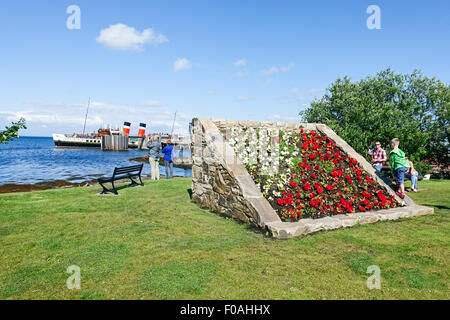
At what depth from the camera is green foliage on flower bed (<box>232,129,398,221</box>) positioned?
23.4 feet

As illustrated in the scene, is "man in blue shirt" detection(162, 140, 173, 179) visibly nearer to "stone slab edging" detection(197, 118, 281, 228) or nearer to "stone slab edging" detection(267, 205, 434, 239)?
"stone slab edging" detection(197, 118, 281, 228)

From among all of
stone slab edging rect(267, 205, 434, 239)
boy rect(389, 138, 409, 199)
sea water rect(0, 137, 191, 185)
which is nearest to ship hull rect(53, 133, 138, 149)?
sea water rect(0, 137, 191, 185)

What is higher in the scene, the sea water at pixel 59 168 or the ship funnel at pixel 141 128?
the ship funnel at pixel 141 128

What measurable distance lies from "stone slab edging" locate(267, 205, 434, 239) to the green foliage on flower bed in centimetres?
28

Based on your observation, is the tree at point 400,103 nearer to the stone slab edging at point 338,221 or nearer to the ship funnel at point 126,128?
the stone slab edging at point 338,221

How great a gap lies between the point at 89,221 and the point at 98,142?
7996 cm

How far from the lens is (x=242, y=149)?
358 inches

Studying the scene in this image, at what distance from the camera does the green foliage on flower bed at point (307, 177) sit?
714cm

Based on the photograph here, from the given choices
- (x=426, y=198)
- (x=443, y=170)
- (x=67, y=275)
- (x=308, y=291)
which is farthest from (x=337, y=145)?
(x=443, y=170)

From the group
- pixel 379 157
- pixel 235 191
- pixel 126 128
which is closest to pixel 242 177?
pixel 235 191

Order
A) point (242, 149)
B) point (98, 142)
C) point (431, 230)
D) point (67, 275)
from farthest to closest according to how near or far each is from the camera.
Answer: point (98, 142) → point (242, 149) → point (431, 230) → point (67, 275)

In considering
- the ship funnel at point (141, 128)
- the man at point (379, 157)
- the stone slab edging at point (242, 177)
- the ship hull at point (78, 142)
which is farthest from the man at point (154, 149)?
the ship hull at point (78, 142)

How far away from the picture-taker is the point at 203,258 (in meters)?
4.77
